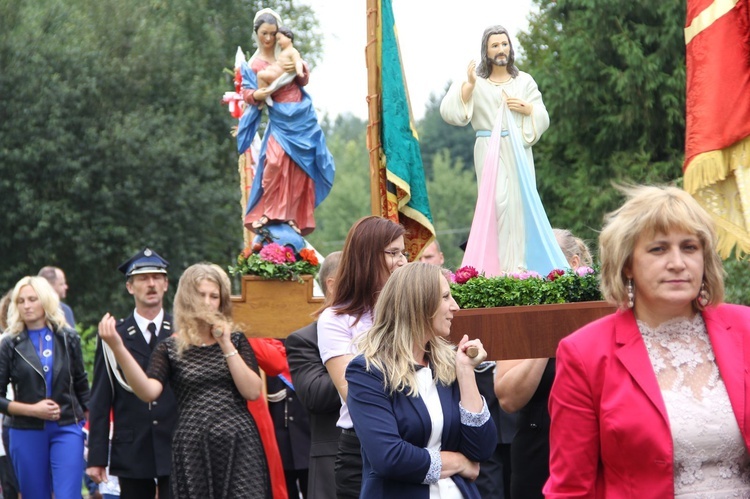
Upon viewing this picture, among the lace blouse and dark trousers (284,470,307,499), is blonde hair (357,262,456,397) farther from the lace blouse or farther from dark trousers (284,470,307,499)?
dark trousers (284,470,307,499)

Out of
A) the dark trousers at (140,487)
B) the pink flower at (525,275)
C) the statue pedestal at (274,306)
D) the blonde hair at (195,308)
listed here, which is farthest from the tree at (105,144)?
the pink flower at (525,275)

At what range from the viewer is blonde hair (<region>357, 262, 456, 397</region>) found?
440cm

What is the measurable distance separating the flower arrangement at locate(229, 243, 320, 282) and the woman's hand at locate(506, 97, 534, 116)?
291 cm

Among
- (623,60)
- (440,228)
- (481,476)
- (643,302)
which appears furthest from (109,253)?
(440,228)

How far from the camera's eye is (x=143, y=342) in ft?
27.1

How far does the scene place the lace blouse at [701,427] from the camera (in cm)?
338

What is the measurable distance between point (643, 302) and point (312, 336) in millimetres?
2460

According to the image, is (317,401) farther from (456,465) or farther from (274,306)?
(274,306)

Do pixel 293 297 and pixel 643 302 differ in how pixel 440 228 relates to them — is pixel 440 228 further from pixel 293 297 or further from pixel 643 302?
pixel 643 302

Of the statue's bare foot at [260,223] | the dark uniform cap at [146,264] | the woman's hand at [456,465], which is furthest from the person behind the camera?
the statue's bare foot at [260,223]

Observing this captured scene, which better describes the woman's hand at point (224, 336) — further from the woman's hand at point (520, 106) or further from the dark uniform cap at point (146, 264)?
the woman's hand at point (520, 106)

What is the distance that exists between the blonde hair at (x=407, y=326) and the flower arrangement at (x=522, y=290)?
94cm

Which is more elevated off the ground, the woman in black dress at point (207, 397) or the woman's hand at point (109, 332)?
the woman's hand at point (109, 332)

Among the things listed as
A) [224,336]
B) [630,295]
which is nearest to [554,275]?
[630,295]
